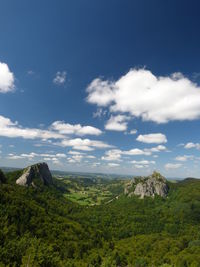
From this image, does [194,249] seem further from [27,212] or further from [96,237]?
[27,212]

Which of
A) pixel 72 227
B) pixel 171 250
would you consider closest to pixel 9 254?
pixel 72 227

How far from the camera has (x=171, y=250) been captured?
510ft

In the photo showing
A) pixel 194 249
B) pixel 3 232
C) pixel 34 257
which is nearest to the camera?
pixel 34 257

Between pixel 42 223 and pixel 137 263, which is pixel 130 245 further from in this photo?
pixel 42 223

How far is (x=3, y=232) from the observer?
331ft

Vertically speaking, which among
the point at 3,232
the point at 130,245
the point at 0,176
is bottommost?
the point at 130,245

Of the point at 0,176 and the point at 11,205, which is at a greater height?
the point at 0,176

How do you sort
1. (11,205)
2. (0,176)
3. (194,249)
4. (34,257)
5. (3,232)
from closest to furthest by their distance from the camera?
1. (34,257)
2. (3,232)
3. (11,205)
4. (194,249)
5. (0,176)

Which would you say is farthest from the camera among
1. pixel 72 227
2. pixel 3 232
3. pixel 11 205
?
pixel 72 227

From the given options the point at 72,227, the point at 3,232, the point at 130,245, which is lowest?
the point at 130,245

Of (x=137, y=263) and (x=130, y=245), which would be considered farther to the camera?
(x=130, y=245)

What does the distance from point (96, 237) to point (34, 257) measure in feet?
399

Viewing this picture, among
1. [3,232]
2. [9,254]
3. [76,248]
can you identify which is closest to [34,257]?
[9,254]

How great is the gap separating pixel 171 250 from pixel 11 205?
424 feet
